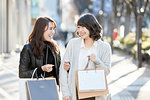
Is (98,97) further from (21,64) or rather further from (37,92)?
(21,64)

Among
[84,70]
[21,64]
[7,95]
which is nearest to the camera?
[84,70]

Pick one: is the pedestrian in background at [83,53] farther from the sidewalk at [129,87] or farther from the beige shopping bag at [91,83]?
the sidewalk at [129,87]

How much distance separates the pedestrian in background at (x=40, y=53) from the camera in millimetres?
4062

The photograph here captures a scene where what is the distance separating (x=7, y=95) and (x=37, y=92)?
471 cm

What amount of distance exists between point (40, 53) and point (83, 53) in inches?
22.3

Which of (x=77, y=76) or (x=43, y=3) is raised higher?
(x=43, y=3)

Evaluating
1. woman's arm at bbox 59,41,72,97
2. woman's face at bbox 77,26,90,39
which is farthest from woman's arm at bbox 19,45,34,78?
woman's face at bbox 77,26,90,39

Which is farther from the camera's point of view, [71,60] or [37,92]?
[71,60]

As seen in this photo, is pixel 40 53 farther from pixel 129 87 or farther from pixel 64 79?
pixel 129 87

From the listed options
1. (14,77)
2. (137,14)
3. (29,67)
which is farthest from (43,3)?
(29,67)

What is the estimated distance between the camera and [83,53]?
12.7ft

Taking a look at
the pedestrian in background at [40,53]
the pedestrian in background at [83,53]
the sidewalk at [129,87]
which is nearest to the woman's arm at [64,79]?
the pedestrian in background at [83,53]

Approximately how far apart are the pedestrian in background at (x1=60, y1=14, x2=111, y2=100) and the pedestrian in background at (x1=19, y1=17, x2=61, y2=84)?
0.31 m

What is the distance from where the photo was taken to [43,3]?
233 feet
